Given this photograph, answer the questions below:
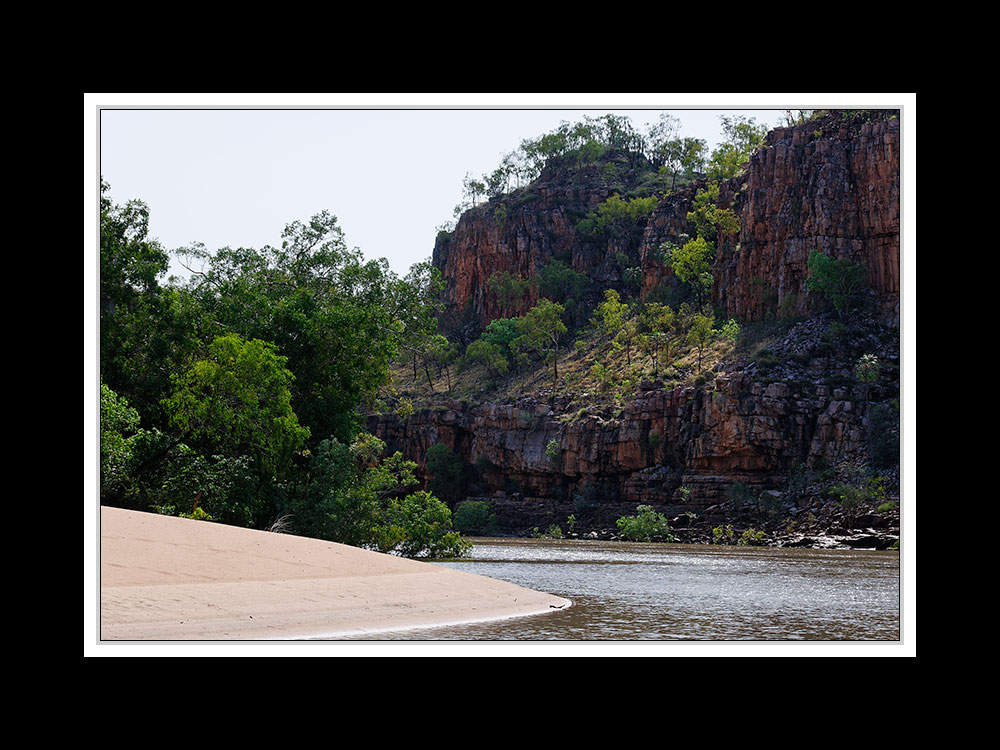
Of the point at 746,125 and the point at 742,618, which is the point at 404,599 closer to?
the point at 742,618

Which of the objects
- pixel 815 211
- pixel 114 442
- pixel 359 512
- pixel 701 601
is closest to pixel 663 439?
pixel 815 211

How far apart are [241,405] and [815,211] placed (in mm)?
46535

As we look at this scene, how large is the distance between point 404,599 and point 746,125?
7155cm

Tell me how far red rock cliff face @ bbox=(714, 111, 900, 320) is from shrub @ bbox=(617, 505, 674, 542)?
60.0 ft

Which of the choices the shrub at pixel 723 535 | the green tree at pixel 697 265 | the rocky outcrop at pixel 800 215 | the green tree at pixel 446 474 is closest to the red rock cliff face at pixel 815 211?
the rocky outcrop at pixel 800 215

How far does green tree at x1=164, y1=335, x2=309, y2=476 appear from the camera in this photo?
23.8m

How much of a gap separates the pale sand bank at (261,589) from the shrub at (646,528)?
3598 centimetres

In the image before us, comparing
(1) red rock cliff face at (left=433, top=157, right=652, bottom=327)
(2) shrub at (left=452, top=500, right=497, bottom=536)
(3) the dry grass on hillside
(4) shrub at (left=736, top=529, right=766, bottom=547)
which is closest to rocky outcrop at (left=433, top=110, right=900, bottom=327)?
(3) the dry grass on hillside

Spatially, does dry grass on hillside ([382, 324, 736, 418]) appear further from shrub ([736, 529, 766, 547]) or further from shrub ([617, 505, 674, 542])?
shrub ([736, 529, 766, 547])

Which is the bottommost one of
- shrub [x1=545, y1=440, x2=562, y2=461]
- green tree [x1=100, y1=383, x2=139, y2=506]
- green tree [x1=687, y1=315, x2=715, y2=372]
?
shrub [x1=545, y1=440, x2=562, y2=461]

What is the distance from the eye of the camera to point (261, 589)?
13398mm

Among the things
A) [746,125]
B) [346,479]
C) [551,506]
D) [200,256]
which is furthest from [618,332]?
[346,479]

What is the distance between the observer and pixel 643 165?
322ft

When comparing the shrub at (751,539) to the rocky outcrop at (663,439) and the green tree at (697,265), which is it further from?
the green tree at (697,265)
